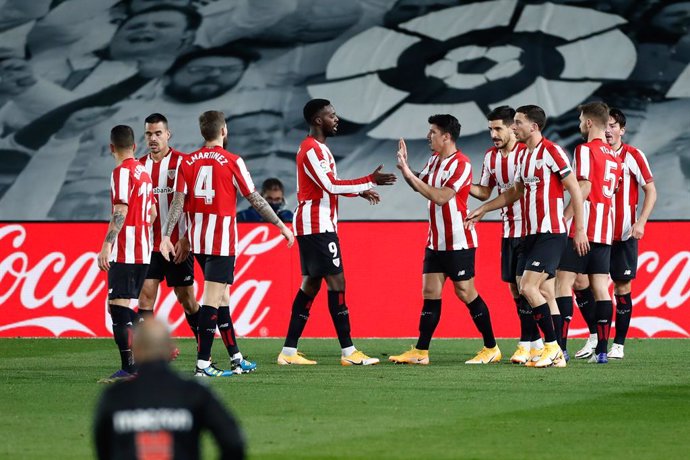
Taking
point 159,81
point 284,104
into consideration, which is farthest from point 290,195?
point 159,81

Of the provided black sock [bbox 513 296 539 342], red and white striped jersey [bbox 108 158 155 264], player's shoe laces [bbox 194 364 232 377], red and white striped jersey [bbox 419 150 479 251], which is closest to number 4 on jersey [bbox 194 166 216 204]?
red and white striped jersey [bbox 108 158 155 264]

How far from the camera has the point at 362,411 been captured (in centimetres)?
730

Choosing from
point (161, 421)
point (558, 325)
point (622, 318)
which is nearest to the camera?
point (161, 421)

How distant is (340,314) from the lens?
1041 cm

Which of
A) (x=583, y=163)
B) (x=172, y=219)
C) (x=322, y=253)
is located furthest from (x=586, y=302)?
(x=172, y=219)

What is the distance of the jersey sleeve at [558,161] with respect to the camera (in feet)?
32.9

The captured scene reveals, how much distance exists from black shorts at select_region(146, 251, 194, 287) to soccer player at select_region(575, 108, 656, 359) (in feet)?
11.7

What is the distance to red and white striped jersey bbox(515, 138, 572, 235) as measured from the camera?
10.1 meters

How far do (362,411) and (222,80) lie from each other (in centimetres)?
1419

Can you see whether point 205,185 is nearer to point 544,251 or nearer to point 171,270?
point 171,270

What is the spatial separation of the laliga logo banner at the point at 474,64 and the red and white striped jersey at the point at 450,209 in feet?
30.9

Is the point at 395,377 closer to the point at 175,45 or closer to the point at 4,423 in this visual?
the point at 4,423

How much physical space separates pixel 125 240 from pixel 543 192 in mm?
3384

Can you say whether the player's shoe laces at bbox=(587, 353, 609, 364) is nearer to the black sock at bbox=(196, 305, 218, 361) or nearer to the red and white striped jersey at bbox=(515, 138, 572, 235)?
the red and white striped jersey at bbox=(515, 138, 572, 235)
